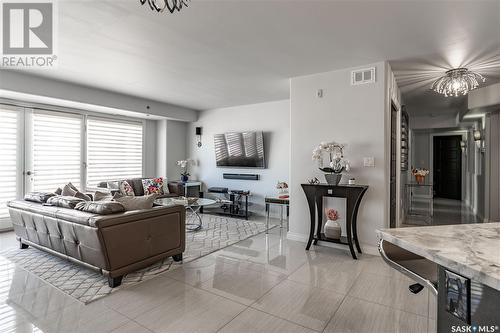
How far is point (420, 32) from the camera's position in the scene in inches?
108

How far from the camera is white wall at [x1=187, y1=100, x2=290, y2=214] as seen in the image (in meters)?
5.99

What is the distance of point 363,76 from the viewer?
3672 mm

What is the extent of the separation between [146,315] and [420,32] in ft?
12.0

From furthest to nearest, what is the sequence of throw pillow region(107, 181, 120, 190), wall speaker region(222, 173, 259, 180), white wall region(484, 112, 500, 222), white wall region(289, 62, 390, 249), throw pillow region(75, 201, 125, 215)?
wall speaker region(222, 173, 259, 180) < throw pillow region(107, 181, 120, 190) < white wall region(484, 112, 500, 222) < white wall region(289, 62, 390, 249) < throw pillow region(75, 201, 125, 215)

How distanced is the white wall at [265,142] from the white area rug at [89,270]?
169cm

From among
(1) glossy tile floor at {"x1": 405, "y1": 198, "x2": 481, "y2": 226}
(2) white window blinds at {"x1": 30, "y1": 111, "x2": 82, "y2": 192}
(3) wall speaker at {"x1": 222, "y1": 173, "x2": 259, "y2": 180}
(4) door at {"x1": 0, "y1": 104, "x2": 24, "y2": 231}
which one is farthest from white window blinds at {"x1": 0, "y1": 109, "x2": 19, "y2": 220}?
(1) glossy tile floor at {"x1": 405, "y1": 198, "x2": 481, "y2": 226}

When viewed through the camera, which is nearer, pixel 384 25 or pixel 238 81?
pixel 384 25

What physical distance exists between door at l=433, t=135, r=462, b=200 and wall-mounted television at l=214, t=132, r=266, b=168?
22.0ft

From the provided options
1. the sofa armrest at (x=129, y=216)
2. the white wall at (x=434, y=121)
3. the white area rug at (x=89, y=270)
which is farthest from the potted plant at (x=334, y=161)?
the white wall at (x=434, y=121)

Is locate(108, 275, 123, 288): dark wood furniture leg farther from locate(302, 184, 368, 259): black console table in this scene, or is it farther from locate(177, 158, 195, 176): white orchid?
locate(177, 158, 195, 176): white orchid

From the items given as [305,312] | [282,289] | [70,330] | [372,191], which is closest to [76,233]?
[70,330]

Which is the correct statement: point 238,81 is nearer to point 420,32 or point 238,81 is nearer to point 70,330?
point 420,32

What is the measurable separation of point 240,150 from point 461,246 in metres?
5.50

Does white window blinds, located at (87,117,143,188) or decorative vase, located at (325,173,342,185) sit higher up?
Answer: white window blinds, located at (87,117,143,188)
